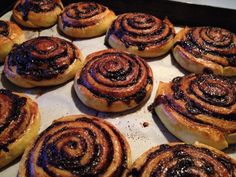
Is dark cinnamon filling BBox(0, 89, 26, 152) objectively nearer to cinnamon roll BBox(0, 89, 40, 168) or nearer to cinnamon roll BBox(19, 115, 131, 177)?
cinnamon roll BBox(0, 89, 40, 168)

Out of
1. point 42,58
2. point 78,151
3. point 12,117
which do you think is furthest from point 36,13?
point 78,151

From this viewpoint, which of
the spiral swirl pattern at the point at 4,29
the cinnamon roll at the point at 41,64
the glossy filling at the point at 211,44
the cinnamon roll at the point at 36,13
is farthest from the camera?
the cinnamon roll at the point at 36,13

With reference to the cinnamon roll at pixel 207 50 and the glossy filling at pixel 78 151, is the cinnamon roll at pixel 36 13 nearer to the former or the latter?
the cinnamon roll at pixel 207 50

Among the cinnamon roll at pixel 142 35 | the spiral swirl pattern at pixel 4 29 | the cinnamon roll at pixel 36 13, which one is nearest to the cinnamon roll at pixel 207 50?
the cinnamon roll at pixel 142 35

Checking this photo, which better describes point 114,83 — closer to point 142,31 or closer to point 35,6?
point 142,31

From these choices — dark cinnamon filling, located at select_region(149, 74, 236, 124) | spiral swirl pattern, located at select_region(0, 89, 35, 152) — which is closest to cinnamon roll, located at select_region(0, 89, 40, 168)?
spiral swirl pattern, located at select_region(0, 89, 35, 152)

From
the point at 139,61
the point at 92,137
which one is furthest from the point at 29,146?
the point at 139,61
